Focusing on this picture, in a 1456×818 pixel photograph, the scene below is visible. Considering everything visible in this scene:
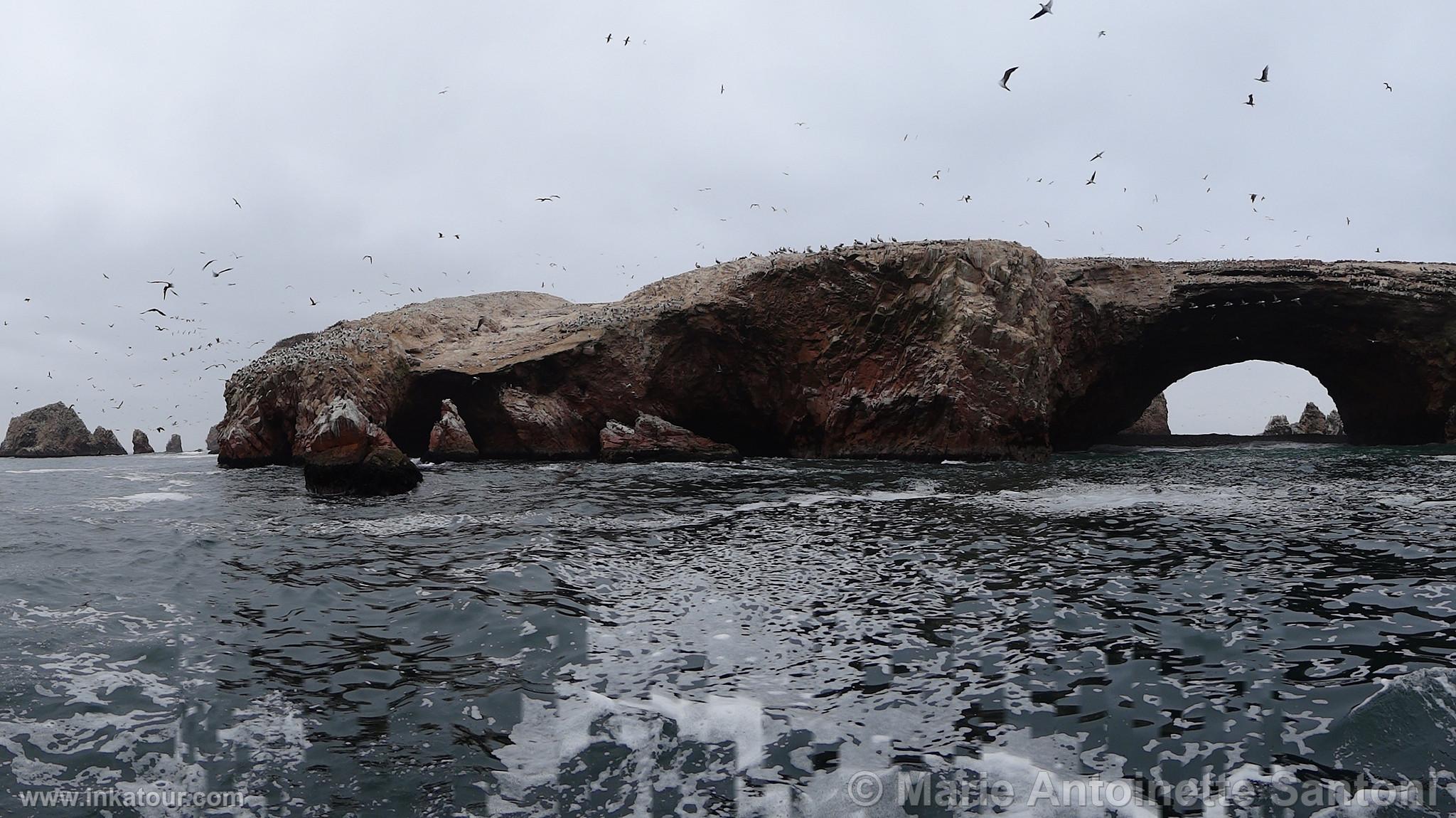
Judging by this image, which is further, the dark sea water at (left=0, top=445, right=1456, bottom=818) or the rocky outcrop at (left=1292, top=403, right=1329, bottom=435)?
the rocky outcrop at (left=1292, top=403, right=1329, bottom=435)

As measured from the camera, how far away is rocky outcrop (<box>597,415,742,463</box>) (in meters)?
28.5

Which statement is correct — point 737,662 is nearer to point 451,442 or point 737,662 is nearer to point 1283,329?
point 451,442

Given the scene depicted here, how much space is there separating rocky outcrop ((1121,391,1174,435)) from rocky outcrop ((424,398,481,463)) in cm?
4163

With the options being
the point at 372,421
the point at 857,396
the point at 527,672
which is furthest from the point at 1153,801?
the point at 372,421

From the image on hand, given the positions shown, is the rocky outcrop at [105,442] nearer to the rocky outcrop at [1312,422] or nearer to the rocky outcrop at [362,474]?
the rocky outcrop at [362,474]

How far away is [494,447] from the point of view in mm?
32688

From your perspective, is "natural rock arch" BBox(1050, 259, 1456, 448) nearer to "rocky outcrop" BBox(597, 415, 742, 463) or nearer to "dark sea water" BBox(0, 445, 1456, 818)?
"rocky outcrop" BBox(597, 415, 742, 463)

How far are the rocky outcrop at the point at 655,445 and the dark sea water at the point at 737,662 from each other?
15828 millimetres

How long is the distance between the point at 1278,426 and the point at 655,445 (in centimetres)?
4755

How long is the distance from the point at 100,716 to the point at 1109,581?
9.20 meters

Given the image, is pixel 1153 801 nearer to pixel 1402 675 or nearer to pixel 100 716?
pixel 1402 675

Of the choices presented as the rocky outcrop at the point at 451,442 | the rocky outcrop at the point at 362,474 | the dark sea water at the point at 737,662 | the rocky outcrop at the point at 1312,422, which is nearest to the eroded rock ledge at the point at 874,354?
the rocky outcrop at the point at 451,442

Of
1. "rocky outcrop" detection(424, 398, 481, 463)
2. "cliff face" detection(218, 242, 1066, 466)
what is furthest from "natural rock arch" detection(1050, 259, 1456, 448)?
"rocky outcrop" detection(424, 398, 481, 463)

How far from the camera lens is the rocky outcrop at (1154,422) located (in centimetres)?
4953
